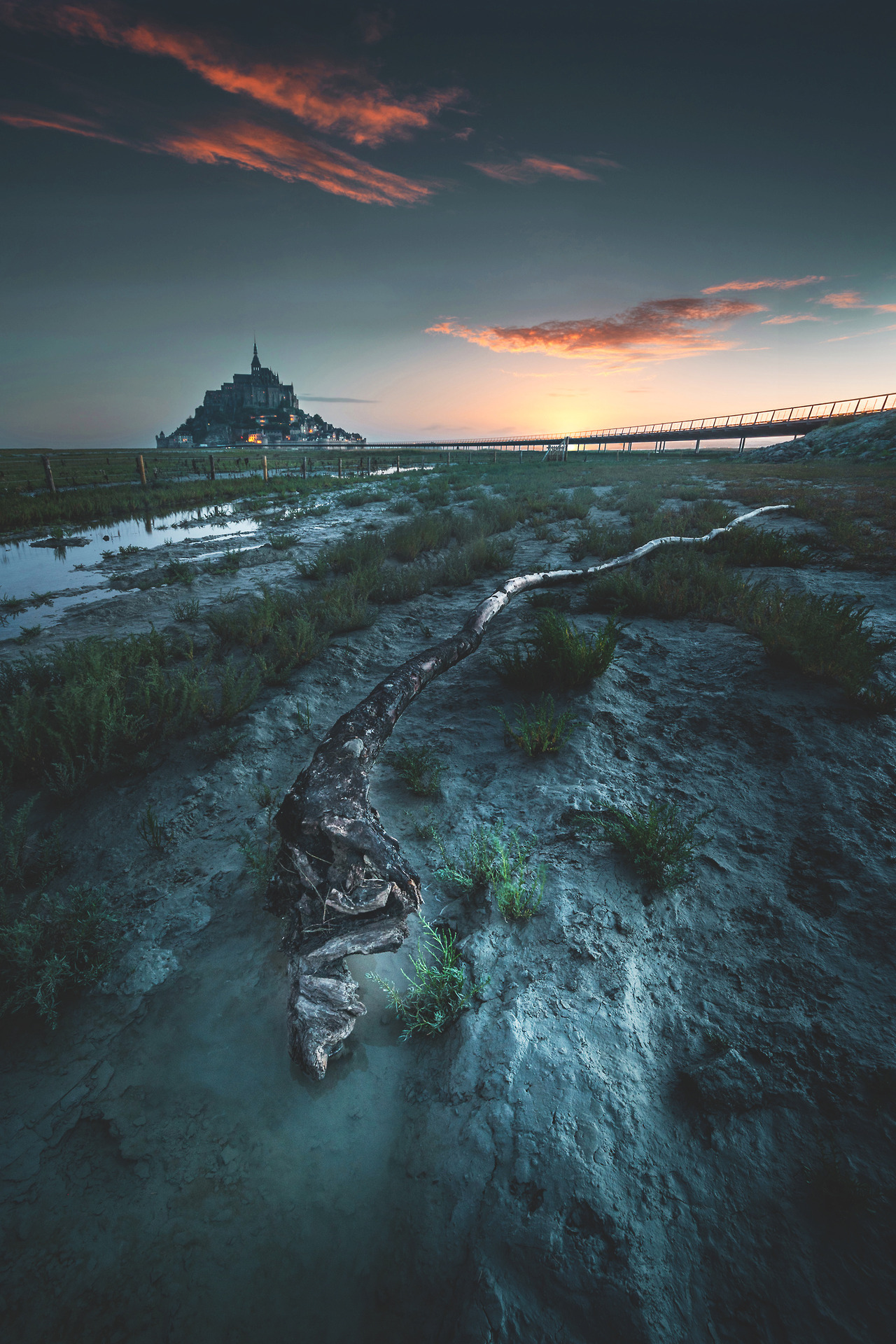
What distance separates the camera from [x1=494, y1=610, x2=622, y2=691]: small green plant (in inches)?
172

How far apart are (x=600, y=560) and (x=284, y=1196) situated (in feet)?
29.5

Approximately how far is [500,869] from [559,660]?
7.34ft

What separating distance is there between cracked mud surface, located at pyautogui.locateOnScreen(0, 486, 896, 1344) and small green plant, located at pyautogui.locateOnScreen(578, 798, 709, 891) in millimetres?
107

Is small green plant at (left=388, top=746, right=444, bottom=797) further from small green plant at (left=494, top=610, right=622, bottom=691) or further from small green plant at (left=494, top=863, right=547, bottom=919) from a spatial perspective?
small green plant at (left=494, top=610, right=622, bottom=691)

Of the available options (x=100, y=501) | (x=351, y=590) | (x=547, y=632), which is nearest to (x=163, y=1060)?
(x=547, y=632)

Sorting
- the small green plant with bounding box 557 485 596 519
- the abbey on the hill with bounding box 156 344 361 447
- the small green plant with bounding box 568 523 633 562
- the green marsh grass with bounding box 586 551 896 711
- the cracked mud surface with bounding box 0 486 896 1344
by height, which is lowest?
the cracked mud surface with bounding box 0 486 896 1344

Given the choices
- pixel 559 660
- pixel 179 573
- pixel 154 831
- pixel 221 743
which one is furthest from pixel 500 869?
pixel 179 573

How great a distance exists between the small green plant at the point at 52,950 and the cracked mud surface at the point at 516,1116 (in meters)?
0.12

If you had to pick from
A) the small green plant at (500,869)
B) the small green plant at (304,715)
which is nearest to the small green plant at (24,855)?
the small green plant at (304,715)

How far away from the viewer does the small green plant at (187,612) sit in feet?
23.3

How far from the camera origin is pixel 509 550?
10211 mm

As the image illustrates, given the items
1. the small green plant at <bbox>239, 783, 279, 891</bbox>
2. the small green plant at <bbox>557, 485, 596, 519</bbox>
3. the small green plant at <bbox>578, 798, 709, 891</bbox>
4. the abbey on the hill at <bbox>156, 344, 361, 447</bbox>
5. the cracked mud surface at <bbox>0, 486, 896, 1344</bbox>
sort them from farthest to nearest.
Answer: the abbey on the hill at <bbox>156, 344, 361, 447</bbox> < the small green plant at <bbox>557, 485, 596, 519</bbox> < the small green plant at <bbox>239, 783, 279, 891</bbox> < the small green plant at <bbox>578, 798, 709, 891</bbox> < the cracked mud surface at <bbox>0, 486, 896, 1344</bbox>

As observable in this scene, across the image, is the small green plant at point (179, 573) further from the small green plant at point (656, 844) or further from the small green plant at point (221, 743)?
the small green plant at point (656, 844)

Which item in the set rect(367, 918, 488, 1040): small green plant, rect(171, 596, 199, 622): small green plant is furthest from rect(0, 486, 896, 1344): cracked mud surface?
rect(171, 596, 199, 622): small green plant
